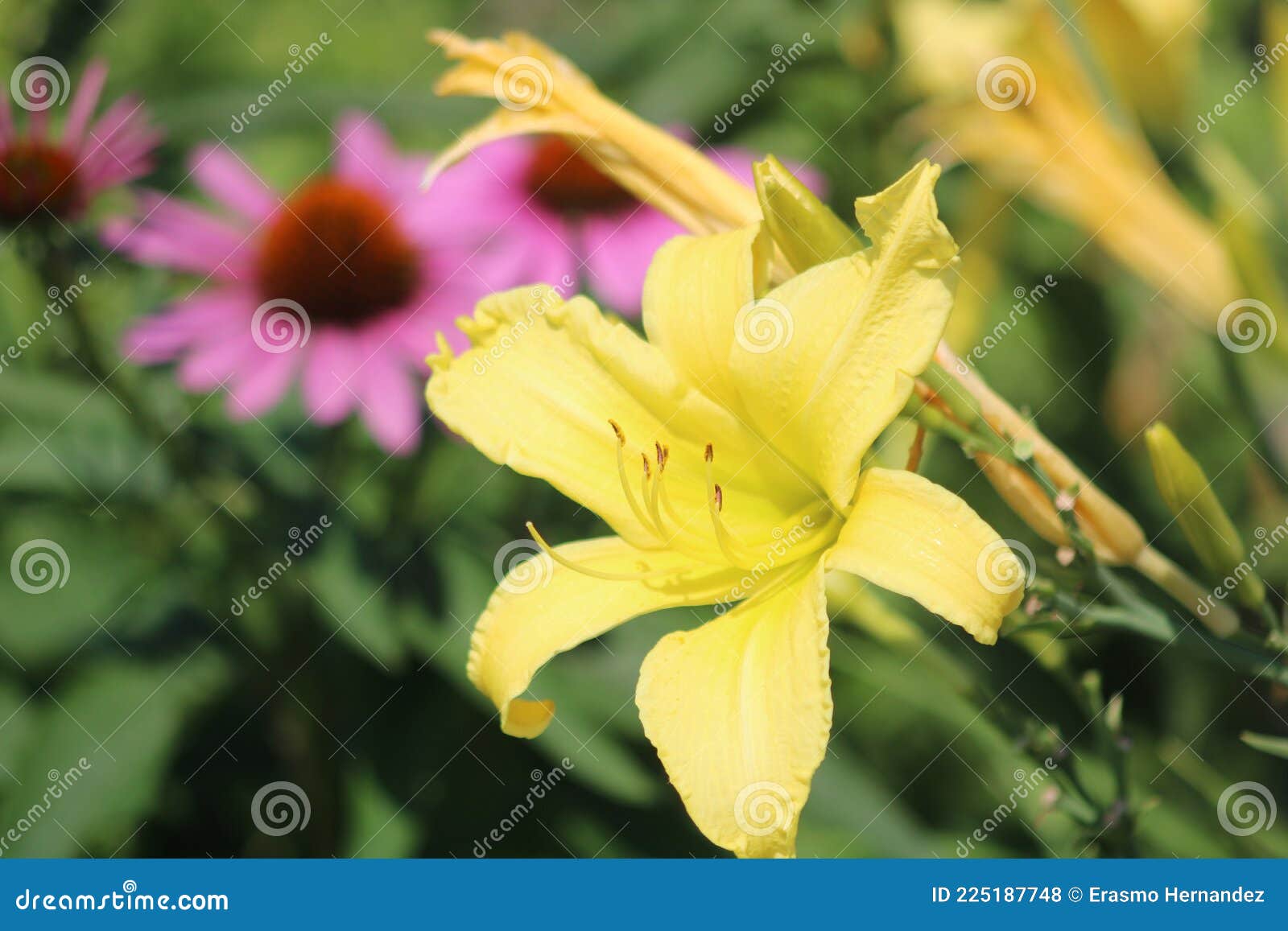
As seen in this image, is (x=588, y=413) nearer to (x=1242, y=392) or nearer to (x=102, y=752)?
(x=1242, y=392)

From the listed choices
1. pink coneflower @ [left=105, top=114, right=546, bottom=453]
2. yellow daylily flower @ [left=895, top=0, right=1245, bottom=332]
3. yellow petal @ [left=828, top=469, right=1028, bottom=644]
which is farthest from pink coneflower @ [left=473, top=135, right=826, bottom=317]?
yellow petal @ [left=828, top=469, right=1028, bottom=644]

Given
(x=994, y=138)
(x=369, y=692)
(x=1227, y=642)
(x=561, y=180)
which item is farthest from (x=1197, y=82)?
(x=369, y=692)

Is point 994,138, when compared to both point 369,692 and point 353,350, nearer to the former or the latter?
point 353,350

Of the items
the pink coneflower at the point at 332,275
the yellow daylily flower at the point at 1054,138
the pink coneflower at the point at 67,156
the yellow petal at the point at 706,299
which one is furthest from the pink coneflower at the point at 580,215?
the yellow petal at the point at 706,299

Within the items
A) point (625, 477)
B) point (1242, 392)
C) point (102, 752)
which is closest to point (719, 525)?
point (625, 477)

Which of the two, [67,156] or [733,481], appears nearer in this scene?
[733,481]

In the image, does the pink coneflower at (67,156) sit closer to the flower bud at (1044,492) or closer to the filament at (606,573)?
the filament at (606,573)

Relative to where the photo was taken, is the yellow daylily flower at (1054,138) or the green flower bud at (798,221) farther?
the yellow daylily flower at (1054,138)
